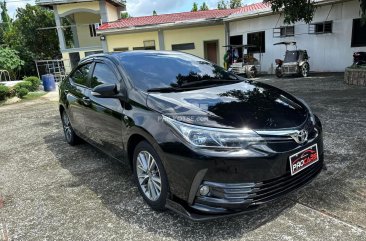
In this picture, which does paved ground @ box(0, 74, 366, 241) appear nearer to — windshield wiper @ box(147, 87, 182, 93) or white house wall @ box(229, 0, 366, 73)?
windshield wiper @ box(147, 87, 182, 93)

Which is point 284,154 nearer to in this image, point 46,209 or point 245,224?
point 245,224

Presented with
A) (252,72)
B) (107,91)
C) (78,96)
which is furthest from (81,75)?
(252,72)

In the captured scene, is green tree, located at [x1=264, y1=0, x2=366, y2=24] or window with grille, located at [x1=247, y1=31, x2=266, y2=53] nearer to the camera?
green tree, located at [x1=264, y1=0, x2=366, y2=24]

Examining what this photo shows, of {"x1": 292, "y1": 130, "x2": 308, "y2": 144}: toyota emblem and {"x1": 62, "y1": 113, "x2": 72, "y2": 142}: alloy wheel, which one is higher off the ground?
{"x1": 292, "y1": 130, "x2": 308, "y2": 144}: toyota emblem

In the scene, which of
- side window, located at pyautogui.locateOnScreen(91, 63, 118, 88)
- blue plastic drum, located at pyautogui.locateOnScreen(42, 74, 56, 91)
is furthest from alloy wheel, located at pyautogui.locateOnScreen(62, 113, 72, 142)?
blue plastic drum, located at pyautogui.locateOnScreen(42, 74, 56, 91)

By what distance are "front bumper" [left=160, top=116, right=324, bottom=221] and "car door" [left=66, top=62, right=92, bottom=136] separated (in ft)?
7.29

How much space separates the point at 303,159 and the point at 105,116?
2188mm

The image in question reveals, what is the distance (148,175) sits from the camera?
3018 mm

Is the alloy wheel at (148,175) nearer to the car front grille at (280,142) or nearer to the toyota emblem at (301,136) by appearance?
the car front grille at (280,142)

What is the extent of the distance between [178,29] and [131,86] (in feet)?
55.4

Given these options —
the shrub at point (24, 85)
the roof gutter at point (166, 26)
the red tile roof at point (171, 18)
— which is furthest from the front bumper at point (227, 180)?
the red tile roof at point (171, 18)

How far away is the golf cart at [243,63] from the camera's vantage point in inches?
583

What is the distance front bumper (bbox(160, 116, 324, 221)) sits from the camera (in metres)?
2.40

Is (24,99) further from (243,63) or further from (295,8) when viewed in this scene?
(295,8)
